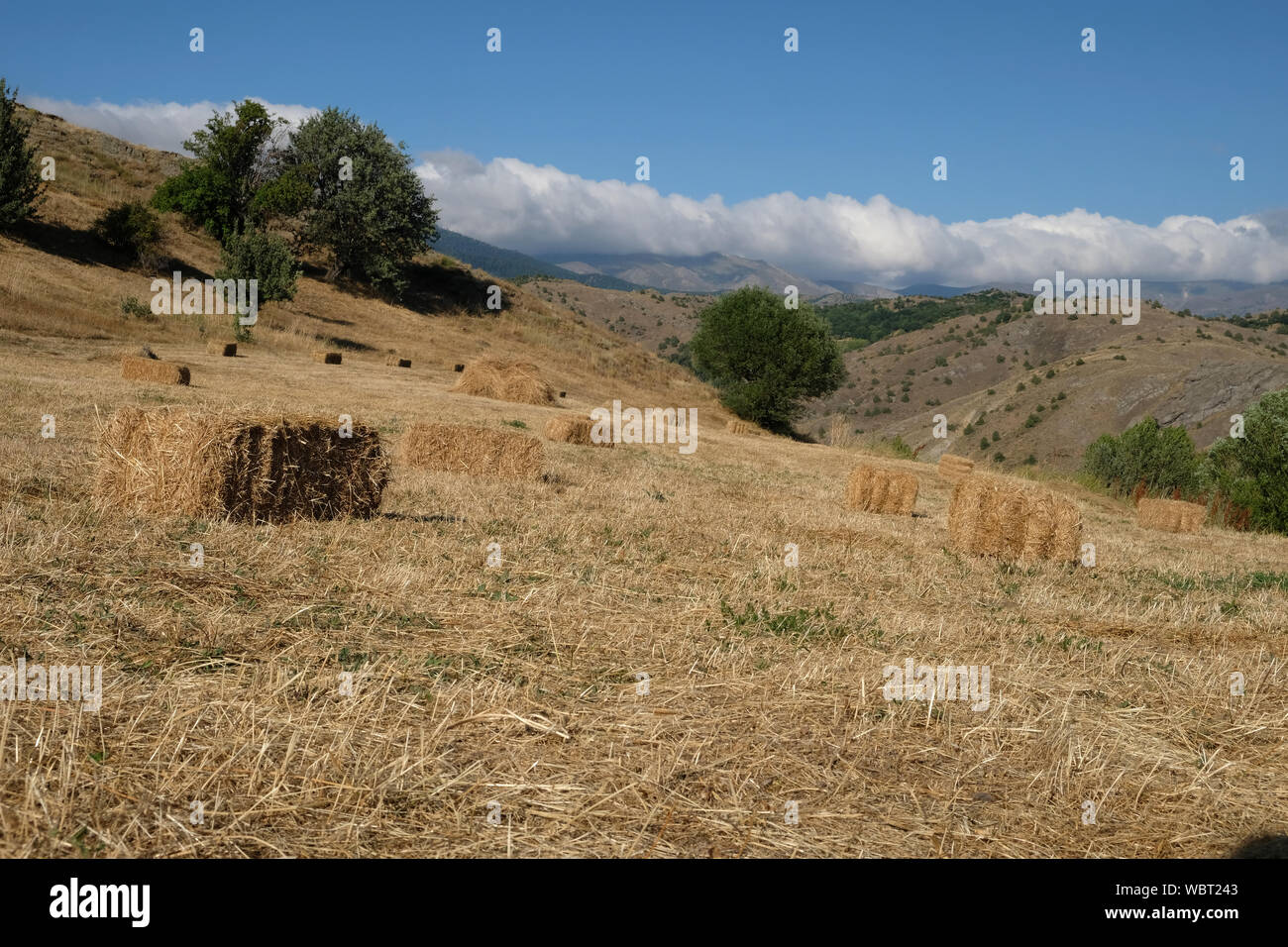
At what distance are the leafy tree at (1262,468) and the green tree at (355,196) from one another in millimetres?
44014

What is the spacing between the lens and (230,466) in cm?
919

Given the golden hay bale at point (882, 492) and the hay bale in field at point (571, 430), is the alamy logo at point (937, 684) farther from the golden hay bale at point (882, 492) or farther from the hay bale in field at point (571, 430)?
the hay bale in field at point (571, 430)

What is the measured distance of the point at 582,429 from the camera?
2309cm

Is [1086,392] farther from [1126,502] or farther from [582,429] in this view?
[582,429]

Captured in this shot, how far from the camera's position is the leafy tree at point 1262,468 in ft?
89.6

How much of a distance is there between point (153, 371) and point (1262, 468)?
3145 cm

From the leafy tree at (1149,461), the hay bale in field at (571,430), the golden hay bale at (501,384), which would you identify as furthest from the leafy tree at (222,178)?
the leafy tree at (1149,461)

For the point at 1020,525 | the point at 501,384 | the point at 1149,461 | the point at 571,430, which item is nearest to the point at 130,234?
the point at 501,384

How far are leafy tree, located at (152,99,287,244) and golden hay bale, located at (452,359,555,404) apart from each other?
79.9 feet

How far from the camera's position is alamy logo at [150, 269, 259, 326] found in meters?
37.8
